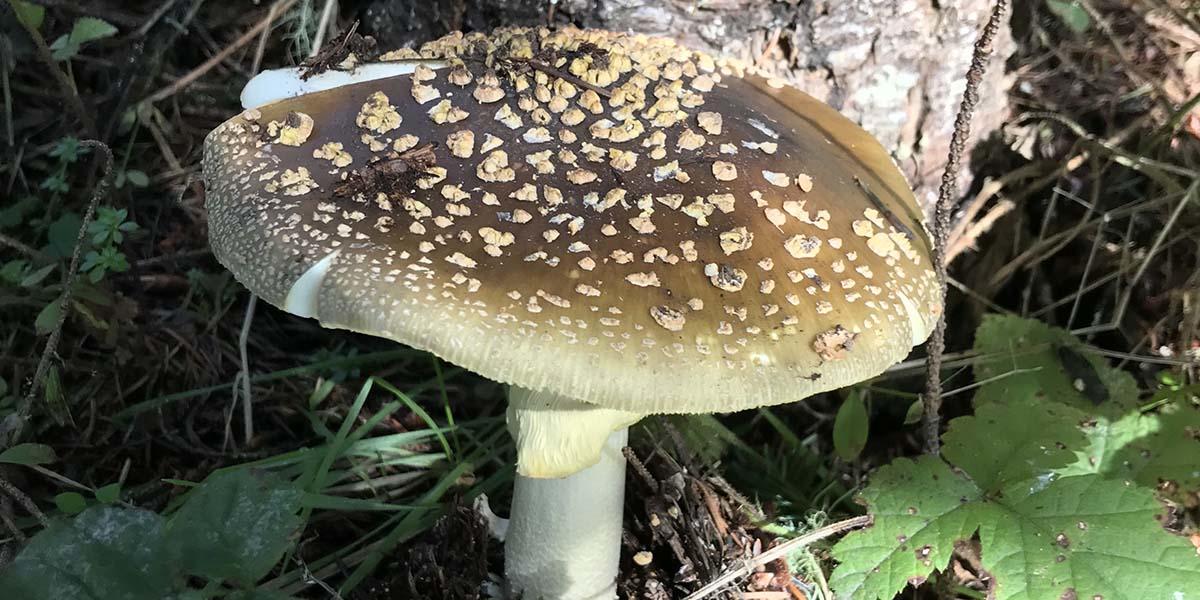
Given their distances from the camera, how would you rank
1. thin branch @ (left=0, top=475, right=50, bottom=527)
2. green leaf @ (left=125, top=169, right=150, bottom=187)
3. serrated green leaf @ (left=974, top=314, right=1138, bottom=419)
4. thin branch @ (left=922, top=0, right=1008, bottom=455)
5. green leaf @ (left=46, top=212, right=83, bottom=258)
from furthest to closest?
green leaf @ (left=125, top=169, right=150, bottom=187) → green leaf @ (left=46, top=212, right=83, bottom=258) → serrated green leaf @ (left=974, top=314, right=1138, bottom=419) → thin branch @ (left=0, top=475, right=50, bottom=527) → thin branch @ (left=922, top=0, right=1008, bottom=455)

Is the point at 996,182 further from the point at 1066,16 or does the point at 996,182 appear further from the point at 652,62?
the point at 652,62

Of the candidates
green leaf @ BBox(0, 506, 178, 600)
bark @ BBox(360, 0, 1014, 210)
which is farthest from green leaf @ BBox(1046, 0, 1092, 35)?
green leaf @ BBox(0, 506, 178, 600)

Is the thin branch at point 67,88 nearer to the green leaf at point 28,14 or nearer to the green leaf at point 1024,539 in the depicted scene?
the green leaf at point 28,14

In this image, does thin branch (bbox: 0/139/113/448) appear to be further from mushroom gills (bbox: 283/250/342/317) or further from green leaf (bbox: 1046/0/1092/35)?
green leaf (bbox: 1046/0/1092/35)

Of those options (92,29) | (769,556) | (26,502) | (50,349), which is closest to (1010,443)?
(769,556)

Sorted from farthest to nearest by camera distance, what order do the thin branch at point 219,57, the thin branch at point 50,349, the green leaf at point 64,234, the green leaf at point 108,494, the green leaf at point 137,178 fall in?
the thin branch at point 219,57, the green leaf at point 137,178, the green leaf at point 64,234, the thin branch at point 50,349, the green leaf at point 108,494

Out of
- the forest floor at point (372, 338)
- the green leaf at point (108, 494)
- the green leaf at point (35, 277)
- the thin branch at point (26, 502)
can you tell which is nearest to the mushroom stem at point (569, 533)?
the forest floor at point (372, 338)

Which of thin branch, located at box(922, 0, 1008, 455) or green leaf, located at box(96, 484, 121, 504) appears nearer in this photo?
thin branch, located at box(922, 0, 1008, 455)
